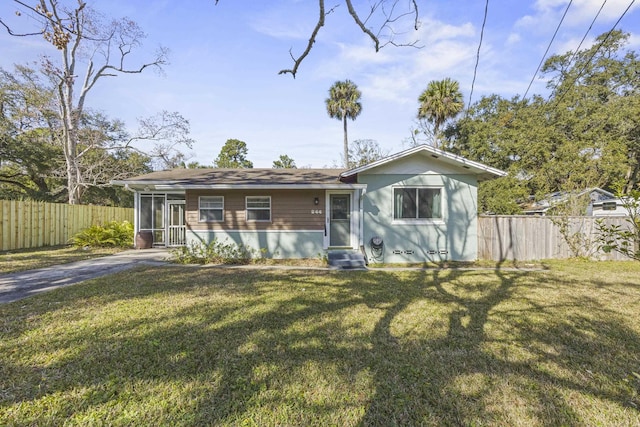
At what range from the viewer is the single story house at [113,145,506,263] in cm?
1012

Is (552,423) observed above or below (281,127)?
below

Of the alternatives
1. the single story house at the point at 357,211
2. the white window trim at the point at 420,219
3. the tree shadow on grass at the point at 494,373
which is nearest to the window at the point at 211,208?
the single story house at the point at 357,211

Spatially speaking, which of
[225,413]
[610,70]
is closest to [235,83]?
[225,413]

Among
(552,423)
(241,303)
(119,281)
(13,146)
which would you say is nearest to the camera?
(552,423)

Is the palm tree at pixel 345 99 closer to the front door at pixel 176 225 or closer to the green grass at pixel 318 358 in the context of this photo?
the front door at pixel 176 225

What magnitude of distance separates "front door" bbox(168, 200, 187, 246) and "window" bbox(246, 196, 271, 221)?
424 cm

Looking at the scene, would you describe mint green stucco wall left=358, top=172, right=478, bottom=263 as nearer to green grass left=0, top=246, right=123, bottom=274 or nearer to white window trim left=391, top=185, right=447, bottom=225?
white window trim left=391, top=185, right=447, bottom=225

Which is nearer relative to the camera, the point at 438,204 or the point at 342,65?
the point at 342,65

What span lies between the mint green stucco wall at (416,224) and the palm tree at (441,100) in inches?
467

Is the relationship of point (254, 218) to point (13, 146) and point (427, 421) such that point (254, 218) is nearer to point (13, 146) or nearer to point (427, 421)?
point (427, 421)

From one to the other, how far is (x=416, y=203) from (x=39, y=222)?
48.2ft

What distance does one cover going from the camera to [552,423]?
7.67ft

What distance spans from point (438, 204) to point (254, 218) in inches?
251

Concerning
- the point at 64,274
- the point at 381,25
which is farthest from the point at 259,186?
the point at 381,25
